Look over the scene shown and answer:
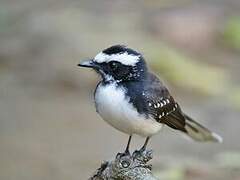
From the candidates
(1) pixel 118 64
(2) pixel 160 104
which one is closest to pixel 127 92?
(1) pixel 118 64

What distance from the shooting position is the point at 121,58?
13.9 ft

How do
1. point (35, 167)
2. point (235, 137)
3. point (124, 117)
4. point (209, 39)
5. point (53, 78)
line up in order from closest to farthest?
point (124, 117) < point (35, 167) < point (235, 137) < point (53, 78) < point (209, 39)

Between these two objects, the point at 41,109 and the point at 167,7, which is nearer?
the point at 41,109

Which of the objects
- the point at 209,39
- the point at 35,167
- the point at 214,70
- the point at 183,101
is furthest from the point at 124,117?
the point at 209,39

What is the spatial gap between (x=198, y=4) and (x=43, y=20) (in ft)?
6.17

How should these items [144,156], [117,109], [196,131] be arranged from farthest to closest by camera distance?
1. [196,131]
2. [117,109]
3. [144,156]

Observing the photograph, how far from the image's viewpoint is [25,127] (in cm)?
770

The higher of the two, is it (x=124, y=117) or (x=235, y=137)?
(x=235, y=137)

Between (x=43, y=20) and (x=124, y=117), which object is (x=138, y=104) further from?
(x=43, y=20)

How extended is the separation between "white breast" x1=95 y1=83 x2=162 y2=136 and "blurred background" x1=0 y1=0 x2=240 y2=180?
246cm

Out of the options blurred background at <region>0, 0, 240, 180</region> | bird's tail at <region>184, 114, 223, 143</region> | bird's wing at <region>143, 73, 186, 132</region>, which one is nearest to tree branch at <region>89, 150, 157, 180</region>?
bird's wing at <region>143, 73, 186, 132</region>

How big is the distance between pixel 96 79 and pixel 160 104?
3.98 meters

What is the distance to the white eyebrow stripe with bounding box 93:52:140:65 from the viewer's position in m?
4.21

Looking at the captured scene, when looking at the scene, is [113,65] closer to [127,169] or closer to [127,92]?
[127,92]
